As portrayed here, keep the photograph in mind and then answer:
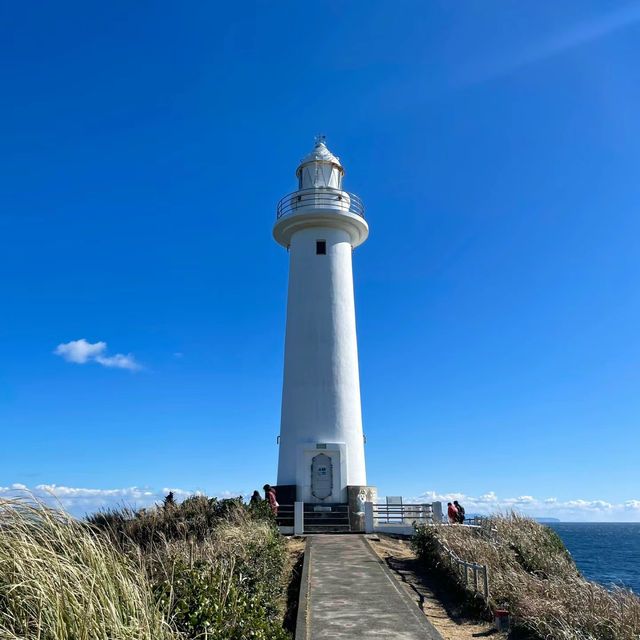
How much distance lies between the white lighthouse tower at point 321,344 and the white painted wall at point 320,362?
0.04 meters

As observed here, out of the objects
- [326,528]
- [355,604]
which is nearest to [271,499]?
[326,528]

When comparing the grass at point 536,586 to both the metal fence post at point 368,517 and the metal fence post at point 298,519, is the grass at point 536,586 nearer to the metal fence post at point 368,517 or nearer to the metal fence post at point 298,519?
the metal fence post at point 368,517

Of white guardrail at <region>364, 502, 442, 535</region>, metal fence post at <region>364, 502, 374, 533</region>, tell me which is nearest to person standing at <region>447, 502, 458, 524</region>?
white guardrail at <region>364, 502, 442, 535</region>

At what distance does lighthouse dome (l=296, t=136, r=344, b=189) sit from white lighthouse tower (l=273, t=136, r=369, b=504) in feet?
0.14

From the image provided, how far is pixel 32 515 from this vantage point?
5941 mm

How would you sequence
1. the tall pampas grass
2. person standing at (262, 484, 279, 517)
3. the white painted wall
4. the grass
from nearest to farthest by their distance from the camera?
the tall pampas grass < the grass < person standing at (262, 484, 279, 517) < the white painted wall

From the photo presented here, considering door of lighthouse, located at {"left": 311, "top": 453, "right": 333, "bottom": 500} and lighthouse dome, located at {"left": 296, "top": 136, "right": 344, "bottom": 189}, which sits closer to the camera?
door of lighthouse, located at {"left": 311, "top": 453, "right": 333, "bottom": 500}

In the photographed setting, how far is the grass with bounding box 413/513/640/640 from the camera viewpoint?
25.6ft

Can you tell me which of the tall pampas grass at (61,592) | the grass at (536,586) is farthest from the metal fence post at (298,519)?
the tall pampas grass at (61,592)

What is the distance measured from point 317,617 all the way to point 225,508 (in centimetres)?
702

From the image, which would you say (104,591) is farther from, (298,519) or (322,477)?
(322,477)

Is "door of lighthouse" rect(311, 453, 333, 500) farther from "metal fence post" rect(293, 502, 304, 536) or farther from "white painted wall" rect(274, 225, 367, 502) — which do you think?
"metal fence post" rect(293, 502, 304, 536)

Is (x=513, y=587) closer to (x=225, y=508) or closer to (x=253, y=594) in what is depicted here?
(x=253, y=594)

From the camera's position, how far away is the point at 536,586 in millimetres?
9844
